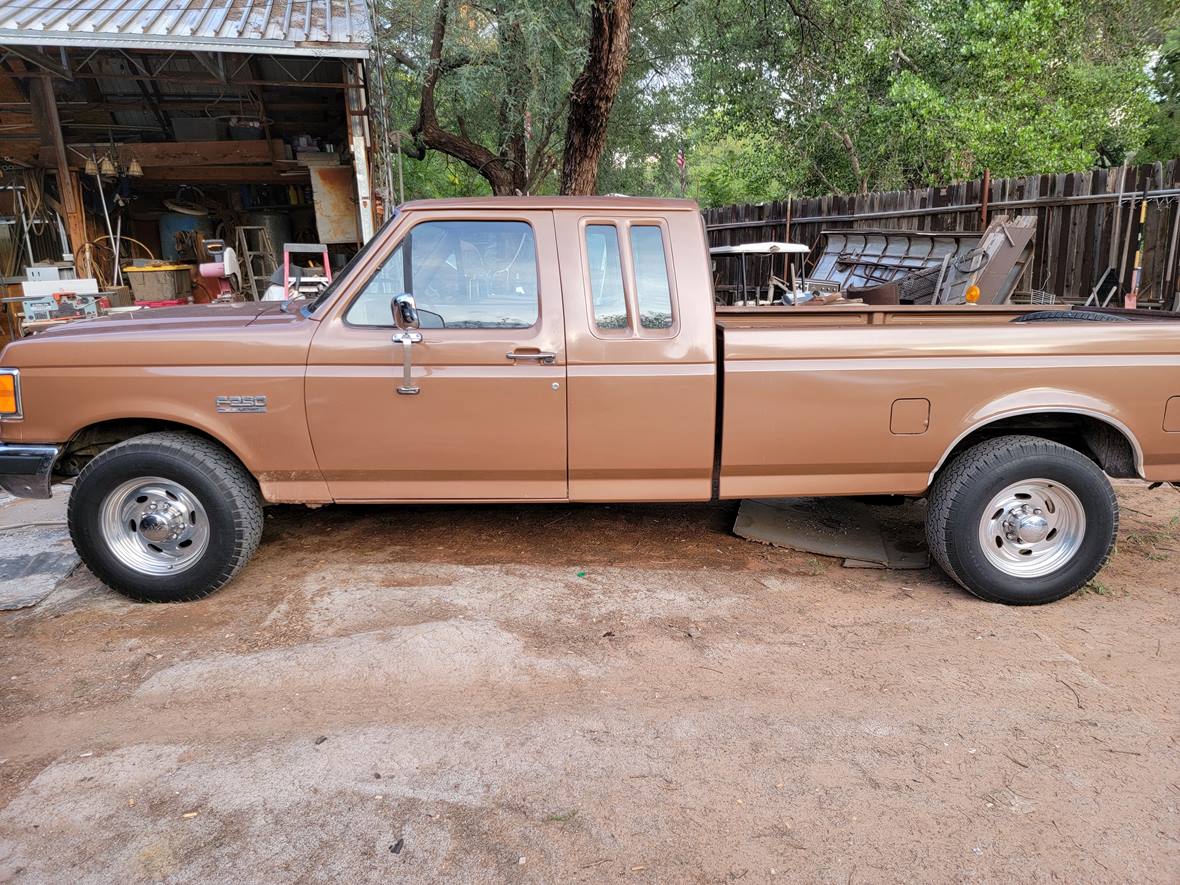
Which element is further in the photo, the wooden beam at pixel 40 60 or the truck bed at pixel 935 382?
the wooden beam at pixel 40 60

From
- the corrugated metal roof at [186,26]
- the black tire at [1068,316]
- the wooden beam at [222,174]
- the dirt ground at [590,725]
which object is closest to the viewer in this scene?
Result: the dirt ground at [590,725]

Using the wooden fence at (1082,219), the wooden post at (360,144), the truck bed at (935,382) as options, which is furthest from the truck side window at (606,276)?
the wooden fence at (1082,219)

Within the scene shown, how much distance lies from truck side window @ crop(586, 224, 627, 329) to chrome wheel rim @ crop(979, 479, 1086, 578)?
211cm

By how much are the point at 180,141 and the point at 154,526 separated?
10944 mm

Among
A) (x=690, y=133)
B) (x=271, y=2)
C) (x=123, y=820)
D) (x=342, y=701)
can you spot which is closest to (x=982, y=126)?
(x=690, y=133)

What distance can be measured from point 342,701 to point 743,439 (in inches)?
87.4

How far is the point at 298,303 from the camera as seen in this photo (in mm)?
4688

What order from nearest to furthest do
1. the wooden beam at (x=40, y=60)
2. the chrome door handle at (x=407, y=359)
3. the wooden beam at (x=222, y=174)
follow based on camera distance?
the chrome door handle at (x=407, y=359)
the wooden beam at (x=40, y=60)
the wooden beam at (x=222, y=174)

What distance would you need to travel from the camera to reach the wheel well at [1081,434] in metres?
4.23

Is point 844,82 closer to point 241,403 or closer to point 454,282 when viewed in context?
point 454,282

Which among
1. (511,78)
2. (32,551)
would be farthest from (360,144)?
(32,551)

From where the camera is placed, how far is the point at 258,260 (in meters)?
13.8

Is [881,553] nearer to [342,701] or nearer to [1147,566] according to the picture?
[1147,566]

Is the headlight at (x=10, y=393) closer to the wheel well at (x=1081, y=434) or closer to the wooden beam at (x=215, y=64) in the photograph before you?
the wheel well at (x=1081, y=434)
